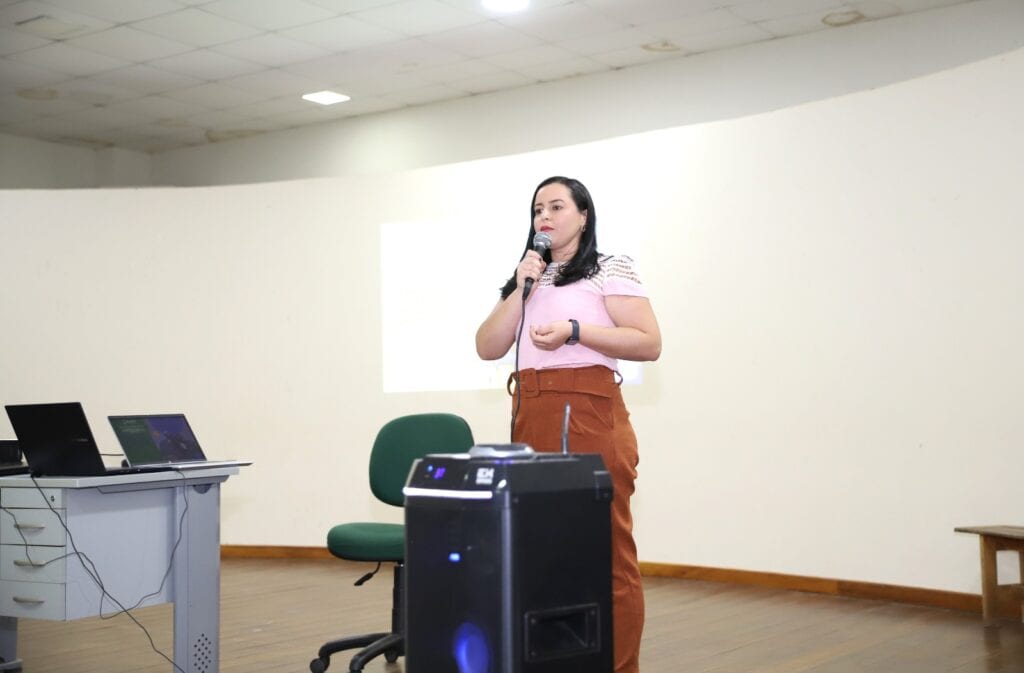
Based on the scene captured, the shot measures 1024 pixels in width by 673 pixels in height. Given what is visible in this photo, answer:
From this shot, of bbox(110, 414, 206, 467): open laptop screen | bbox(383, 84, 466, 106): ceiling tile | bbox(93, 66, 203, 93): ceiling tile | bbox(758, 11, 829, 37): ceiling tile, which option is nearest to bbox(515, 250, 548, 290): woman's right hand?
bbox(110, 414, 206, 467): open laptop screen

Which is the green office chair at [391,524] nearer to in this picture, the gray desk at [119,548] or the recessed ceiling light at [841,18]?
the gray desk at [119,548]

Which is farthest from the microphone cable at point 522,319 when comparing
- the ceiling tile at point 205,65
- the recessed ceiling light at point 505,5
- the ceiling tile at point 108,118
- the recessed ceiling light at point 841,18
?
the ceiling tile at point 108,118

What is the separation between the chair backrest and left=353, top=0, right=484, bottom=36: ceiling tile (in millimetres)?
2744

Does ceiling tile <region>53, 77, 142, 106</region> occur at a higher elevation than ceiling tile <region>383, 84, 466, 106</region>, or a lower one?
higher

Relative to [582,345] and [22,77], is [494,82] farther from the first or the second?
[582,345]

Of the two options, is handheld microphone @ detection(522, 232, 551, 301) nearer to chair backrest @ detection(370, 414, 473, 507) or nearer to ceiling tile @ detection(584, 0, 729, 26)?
chair backrest @ detection(370, 414, 473, 507)

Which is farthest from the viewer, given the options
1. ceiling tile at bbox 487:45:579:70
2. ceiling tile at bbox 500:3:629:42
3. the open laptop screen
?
ceiling tile at bbox 487:45:579:70

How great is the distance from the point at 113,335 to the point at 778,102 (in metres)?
4.47

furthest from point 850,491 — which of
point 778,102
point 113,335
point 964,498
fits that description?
point 113,335

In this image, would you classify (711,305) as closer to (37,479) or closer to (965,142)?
(965,142)

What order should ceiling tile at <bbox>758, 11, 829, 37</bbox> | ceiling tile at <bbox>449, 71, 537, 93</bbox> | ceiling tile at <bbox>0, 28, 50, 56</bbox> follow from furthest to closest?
ceiling tile at <bbox>449, 71, 537, 93</bbox>
ceiling tile at <bbox>0, 28, 50, 56</bbox>
ceiling tile at <bbox>758, 11, 829, 37</bbox>

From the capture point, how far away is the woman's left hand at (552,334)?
7.59 feet

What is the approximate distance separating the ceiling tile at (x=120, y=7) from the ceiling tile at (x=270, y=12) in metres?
0.23

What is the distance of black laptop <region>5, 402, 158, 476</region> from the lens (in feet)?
9.98
